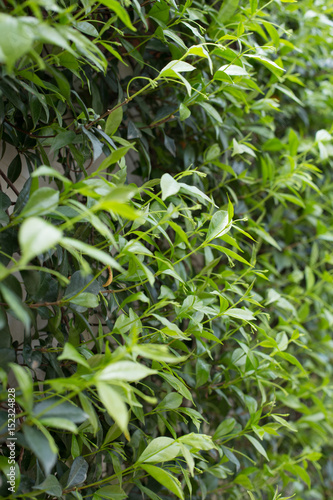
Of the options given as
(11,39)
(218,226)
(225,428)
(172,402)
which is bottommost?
(225,428)

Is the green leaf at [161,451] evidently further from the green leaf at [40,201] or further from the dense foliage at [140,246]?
the green leaf at [40,201]

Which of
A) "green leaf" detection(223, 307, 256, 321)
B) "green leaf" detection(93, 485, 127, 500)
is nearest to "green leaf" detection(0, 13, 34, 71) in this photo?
"green leaf" detection(223, 307, 256, 321)

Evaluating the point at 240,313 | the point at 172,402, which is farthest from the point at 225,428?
the point at 240,313

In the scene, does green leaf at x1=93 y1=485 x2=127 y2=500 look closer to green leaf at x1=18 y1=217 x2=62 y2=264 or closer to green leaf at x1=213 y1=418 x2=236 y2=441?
green leaf at x1=213 y1=418 x2=236 y2=441

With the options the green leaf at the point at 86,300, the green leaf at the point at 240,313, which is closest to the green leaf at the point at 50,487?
the green leaf at the point at 86,300

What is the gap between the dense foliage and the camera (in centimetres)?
48

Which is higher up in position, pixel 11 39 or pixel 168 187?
pixel 11 39

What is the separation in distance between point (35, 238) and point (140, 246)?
261 millimetres

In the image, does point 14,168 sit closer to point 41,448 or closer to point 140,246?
point 140,246

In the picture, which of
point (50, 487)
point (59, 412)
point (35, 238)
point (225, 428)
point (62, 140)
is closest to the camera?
point (35, 238)

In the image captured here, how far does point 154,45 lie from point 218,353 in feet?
2.52

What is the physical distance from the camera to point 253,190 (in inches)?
46.7

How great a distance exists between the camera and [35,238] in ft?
1.18

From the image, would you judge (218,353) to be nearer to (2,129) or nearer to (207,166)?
(207,166)
